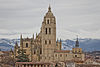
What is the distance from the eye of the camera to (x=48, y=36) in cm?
11394

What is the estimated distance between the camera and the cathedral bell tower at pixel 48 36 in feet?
370

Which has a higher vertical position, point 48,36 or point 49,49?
point 48,36

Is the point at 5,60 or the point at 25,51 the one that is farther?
the point at 25,51

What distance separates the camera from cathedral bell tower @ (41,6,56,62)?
11275cm

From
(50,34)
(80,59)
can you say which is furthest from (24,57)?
(80,59)

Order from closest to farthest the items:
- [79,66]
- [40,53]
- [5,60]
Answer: [79,66], [5,60], [40,53]

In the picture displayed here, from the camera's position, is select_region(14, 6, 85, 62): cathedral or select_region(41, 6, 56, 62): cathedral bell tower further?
select_region(41, 6, 56, 62): cathedral bell tower

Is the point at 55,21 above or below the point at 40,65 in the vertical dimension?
above

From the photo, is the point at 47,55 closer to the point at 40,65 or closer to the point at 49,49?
the point at 49,49

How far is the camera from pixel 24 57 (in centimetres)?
10931

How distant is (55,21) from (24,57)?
65.7ft

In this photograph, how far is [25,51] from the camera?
385 ft

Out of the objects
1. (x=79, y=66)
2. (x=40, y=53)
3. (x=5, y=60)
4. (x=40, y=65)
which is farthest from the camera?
(x=40, y=53)

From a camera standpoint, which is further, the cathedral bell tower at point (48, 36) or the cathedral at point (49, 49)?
the cathedral bell tower at point (48, 36)
